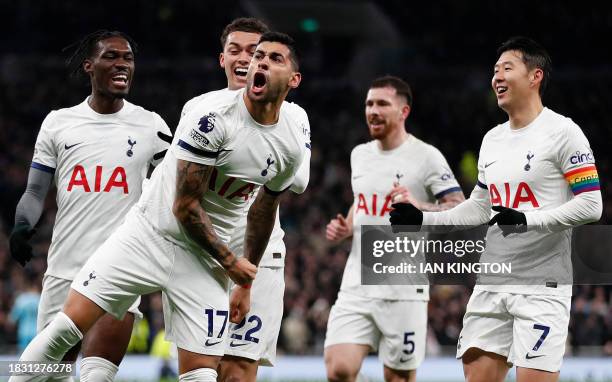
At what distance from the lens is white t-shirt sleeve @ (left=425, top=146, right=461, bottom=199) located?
8344 millimetres

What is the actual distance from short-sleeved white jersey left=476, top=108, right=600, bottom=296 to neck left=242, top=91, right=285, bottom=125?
1644 millimetres

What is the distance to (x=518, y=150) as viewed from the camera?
21.4ft

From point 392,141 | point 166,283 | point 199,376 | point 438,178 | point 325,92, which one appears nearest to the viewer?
point 199,376

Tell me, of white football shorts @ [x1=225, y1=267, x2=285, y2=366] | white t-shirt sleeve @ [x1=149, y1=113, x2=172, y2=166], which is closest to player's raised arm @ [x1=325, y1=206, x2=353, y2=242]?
white football shorts @ [x1=225, y1=267, x2=285, y2=366]

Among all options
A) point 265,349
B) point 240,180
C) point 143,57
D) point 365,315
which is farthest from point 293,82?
point 143,57

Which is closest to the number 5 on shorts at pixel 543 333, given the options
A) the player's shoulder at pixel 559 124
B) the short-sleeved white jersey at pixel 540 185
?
the short-sleeved white jersey at pixel 540 185

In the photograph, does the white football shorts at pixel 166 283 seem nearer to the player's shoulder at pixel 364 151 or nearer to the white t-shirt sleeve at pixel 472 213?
the white t-shirt sleeve at pixel 472 213

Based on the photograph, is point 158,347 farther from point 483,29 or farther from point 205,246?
point 483,29

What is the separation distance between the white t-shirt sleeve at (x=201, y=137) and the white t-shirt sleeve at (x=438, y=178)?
311 cm

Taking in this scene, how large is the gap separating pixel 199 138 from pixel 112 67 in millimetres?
1690

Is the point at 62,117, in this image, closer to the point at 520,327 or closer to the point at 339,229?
the point at 339,229

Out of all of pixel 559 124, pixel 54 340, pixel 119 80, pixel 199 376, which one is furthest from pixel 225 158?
pixel 559 124

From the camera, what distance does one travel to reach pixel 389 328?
8.31 metres

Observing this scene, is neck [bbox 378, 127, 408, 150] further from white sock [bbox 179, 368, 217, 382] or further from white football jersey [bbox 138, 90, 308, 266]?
white sock [bbox 179, 368, 217, 382]
